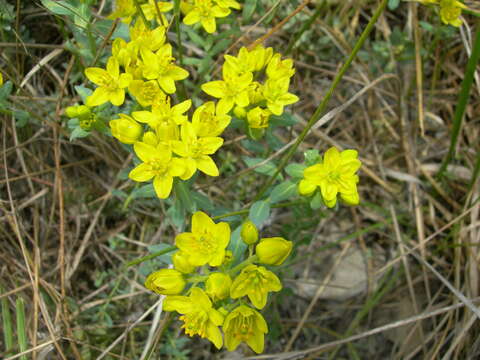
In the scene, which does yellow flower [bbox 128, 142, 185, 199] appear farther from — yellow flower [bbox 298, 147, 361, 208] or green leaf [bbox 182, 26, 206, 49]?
green leaf [bbox 182, 26, 206, 49]

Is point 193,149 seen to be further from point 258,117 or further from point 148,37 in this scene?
point 148,37

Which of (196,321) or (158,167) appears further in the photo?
(158,167)

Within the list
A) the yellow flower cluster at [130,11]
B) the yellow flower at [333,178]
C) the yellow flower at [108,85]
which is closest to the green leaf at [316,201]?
the yellow flower at [333,178]

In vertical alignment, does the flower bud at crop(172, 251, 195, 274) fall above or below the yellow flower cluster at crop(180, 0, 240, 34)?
below

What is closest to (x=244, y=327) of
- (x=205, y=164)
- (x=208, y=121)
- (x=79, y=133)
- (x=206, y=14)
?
(x=205, y=164)

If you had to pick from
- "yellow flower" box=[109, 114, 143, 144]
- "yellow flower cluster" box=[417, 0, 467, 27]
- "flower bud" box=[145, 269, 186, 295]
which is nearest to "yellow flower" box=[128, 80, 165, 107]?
"yellow flower" box=[109, 114, 143, 144]
